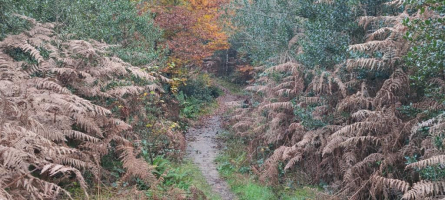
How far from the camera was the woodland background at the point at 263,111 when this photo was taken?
Result: 197 inches

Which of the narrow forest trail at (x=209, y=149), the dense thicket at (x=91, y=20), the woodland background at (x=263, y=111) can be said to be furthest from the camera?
the narrow forest trail at (x=209, y=149)

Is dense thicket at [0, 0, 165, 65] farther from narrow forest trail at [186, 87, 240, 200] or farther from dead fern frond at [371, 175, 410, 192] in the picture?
dead fern frond at [371, 175, 410, 192]

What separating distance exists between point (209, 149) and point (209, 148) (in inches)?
5.0

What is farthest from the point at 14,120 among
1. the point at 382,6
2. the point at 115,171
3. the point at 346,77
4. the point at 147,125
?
the point at 382,6

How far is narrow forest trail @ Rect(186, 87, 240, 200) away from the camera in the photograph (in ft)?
26.2

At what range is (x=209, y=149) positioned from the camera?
11.6 meters

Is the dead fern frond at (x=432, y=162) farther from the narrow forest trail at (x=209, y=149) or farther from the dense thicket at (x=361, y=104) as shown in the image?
the narrow forest trail at (x=209, y=149)

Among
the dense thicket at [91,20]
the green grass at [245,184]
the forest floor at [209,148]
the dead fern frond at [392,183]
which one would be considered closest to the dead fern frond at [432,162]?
the dead fern frond at [392,183]

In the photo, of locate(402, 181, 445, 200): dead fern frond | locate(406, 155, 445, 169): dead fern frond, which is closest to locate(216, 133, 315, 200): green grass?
locate(402, 181, 445, 200): dead fern frond

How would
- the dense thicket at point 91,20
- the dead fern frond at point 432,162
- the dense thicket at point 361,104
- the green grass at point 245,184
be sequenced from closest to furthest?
the dead fern frond at point 432,162 → the dense thicket at point 361,104 → the green grass at point 245,184 → the dense thicket at point 91,20

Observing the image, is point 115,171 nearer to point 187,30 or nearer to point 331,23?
point 331,23

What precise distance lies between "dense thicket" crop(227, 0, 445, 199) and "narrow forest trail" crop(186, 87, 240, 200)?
1072mm

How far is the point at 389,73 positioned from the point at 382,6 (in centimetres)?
209

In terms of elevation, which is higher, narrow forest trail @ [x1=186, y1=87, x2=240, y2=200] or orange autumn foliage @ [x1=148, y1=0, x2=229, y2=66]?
orange autumn foliage @ [x1=148, y1=0, x2=229, y2=66]
